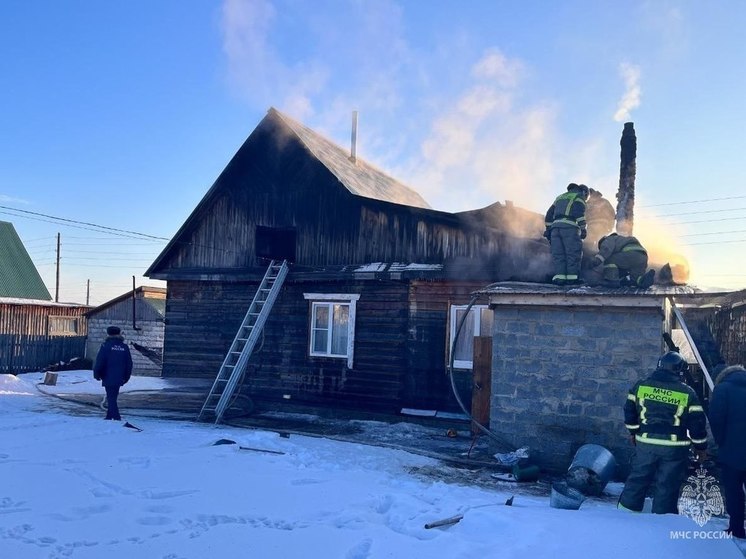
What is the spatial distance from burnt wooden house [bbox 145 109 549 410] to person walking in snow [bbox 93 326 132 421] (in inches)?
142

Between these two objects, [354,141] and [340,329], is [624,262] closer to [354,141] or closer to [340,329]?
[340,329]

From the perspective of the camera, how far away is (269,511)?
4996mm

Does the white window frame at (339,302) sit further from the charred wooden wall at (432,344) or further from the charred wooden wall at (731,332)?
the charred wooden wall at (731,332)

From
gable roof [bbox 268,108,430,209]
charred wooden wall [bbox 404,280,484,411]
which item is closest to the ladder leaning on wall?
gable roof [bbox 268,108,430,209]

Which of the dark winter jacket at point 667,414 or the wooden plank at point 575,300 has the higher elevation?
the wooden plank at point 575,300

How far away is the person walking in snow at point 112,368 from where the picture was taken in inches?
377

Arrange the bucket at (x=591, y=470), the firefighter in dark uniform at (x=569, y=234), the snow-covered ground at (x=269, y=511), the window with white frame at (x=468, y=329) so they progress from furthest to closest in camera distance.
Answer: the window with white frame at (x=468, y=329) → the firefighter in dark uniform at (x=569, y=234) → the bucket at (x=591, y=470) → the snow-covered ground at (x=269, y=511)

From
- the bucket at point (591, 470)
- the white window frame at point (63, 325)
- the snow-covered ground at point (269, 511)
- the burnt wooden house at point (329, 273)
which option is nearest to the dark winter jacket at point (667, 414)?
the snow-covered ground at point (269, 511)

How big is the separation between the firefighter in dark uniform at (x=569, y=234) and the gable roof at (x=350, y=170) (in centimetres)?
496

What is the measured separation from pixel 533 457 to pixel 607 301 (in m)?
2.40

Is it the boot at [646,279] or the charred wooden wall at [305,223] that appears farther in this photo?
the charred wooden wall at [305,223]

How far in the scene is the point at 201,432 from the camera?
893 centimetres

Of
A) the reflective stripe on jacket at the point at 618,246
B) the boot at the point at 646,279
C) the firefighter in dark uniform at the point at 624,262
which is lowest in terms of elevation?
the boot at the point at 646,279

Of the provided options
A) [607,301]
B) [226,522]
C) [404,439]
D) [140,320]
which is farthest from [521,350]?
[140,320]
